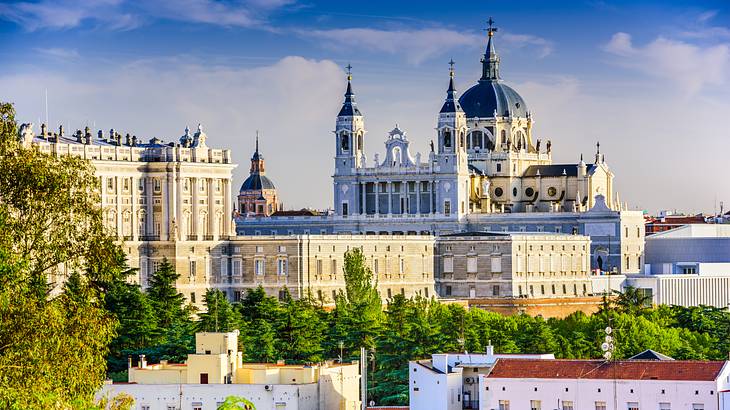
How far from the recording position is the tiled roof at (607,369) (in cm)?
7081

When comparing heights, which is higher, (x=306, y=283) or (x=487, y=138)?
(x=487, y=138)

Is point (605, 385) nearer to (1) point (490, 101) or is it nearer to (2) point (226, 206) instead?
(2) point (226, 206)

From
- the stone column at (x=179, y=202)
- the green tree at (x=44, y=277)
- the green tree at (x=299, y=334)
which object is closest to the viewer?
the green tree at (x=44, y=277)

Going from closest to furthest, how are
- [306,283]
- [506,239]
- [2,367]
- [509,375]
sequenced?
[2,367]
[509,375]
[306,283]
[506,239]

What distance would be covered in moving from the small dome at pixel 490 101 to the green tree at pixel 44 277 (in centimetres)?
12742

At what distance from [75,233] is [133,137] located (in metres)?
77.4

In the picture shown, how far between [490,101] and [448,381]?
10646cm

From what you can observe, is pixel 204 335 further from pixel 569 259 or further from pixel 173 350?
pixel 569 259

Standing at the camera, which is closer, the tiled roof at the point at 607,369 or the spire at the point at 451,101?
the tiled roof at the point at 607,369

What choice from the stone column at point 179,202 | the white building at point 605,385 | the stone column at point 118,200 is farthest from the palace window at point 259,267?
the white building at point 605,385

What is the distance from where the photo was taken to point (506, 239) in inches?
5576

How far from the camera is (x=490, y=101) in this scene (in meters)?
180

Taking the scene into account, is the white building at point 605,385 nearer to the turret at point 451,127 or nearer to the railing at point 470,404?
the railing at point 470,404

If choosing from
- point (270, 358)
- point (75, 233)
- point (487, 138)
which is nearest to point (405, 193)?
point (487, 138)
